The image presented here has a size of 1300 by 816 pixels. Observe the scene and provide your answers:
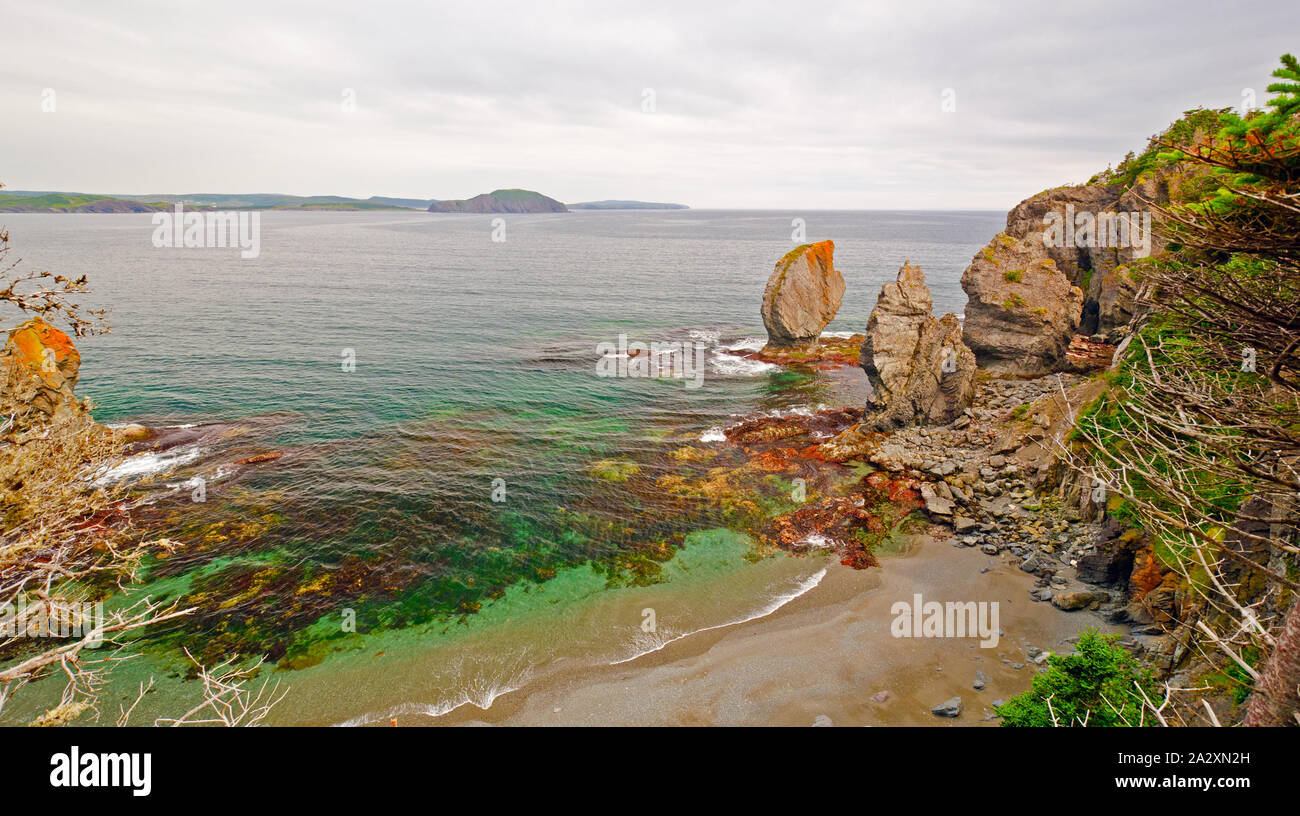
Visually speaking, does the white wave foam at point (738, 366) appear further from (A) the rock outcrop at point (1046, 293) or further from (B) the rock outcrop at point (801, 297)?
(A) the rock outcrop at point (1046, 293)

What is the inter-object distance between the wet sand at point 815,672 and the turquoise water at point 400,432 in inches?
127

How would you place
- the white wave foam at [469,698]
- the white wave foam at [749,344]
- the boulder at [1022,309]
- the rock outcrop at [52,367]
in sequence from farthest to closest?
the white wave foam at [749,344] → the boulder at [1022,309] → the rock outcrop at [52,367] → the white wave foam at [469,698]

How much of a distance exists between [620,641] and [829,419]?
2648cm

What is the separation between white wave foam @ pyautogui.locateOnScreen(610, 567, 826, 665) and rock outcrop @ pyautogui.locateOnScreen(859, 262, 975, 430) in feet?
56.9

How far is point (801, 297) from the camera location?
58406mm

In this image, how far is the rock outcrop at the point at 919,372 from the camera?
39625mm

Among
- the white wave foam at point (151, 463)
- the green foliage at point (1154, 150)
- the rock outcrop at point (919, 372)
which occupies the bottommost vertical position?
the white wave foam at point (151, 463)

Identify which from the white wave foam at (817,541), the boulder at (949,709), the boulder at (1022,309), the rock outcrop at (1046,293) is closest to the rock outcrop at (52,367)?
the white wave foam at (817,541)

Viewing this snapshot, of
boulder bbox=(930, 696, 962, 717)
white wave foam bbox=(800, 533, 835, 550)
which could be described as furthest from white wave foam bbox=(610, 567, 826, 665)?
boulder bbox=(930, 696, 962, 717)

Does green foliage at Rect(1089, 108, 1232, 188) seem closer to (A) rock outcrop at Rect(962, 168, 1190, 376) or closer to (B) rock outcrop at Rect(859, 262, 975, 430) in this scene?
(A) rock outcrop at Rect(962, 168, 1190, 376)

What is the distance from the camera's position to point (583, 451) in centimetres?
3819

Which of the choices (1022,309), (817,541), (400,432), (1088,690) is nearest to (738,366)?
(1022,309)

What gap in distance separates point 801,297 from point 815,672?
44466 millimetres
